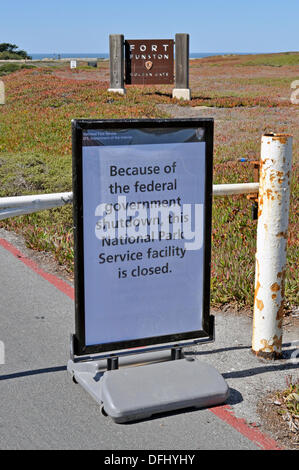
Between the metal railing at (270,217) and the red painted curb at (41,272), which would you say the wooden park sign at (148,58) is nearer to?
the red painted curb at (41,272)

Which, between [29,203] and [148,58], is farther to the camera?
[148,58]

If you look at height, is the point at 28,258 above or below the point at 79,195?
below

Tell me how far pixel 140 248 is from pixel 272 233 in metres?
0.88

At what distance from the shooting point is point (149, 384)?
152 inches

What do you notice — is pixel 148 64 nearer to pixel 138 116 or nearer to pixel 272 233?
pixel 138 116

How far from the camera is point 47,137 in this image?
17609mm

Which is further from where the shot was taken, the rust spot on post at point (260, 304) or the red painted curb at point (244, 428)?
the rust spot on post at point (260, 304)

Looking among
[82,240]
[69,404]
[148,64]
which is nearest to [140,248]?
[82,240]

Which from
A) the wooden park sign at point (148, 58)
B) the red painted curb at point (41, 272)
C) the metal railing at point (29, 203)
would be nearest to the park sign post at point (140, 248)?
the metal railing at point (29, 203)

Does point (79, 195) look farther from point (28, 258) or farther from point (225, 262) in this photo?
point (28, 258)

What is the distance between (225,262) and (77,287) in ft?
8.10

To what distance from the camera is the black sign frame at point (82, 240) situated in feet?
11.9
